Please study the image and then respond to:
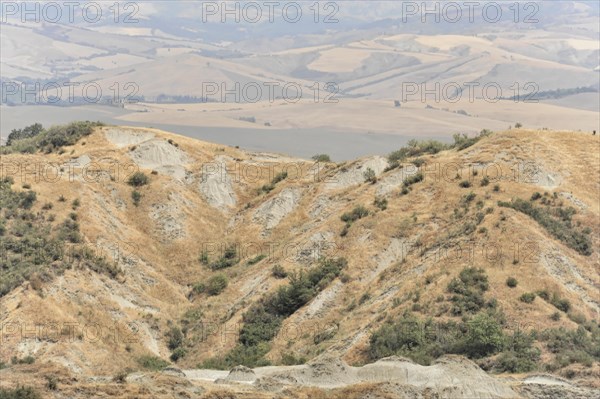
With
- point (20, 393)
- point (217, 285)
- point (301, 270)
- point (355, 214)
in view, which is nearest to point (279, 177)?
point (355, 214)

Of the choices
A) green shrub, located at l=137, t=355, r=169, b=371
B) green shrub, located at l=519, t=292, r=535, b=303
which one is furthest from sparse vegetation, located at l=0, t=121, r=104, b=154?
green shrub, located at l=519, t=292, r=535, b=303

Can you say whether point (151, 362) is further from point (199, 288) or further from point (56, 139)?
point (56, 139)

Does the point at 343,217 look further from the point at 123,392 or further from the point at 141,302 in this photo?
the point at 123,392

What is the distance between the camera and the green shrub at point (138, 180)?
3484 inches

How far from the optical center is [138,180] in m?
88.7

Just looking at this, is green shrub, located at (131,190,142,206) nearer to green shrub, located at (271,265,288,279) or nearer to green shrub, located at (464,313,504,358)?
green shrub, located at (271,265,288,279)

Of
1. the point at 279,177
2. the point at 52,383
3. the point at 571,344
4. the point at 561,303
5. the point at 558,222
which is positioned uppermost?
the point at 558,222

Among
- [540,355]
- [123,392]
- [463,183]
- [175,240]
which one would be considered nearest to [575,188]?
[463,183]

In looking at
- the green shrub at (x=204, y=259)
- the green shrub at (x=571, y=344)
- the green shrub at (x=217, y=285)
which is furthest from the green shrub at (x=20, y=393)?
the green shrub at (x=204, y=259)

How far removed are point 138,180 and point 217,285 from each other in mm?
20754

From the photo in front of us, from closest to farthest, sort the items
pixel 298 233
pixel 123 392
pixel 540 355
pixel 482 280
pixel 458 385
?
pixel 123 392 → pixel 458 385 → pixel 540 355 → pixel 482 280 → pixel 298 233

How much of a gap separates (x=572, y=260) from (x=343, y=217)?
72.9ft

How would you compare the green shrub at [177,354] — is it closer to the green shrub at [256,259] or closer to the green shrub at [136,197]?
the green shrub at [256,259]

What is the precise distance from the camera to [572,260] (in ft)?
201
